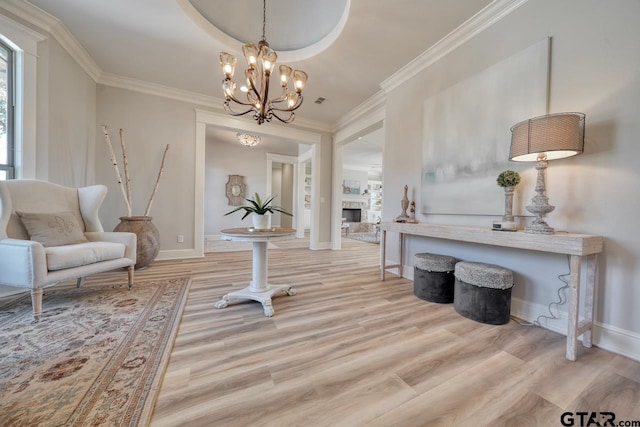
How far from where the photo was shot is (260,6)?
2.40m

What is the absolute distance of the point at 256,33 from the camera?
272 centimetres

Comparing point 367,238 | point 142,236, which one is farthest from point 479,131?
point 367,238

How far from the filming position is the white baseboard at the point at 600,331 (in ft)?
4.48

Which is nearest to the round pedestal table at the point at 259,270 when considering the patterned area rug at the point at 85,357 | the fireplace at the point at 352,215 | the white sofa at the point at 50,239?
the patterned area rug at the point at 85,357

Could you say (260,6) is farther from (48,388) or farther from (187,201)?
(48,388)

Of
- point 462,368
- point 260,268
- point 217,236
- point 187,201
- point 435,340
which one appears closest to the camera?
point 462,368

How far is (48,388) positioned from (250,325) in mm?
968

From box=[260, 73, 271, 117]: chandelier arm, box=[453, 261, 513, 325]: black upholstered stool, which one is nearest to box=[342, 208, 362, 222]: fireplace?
box=[260, 73, 271, 117]: chandelier arm

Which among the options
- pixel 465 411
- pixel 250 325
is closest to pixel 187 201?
pixel 250 325

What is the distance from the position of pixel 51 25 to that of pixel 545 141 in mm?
4566

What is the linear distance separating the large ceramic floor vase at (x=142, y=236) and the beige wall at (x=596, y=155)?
13.1 feet

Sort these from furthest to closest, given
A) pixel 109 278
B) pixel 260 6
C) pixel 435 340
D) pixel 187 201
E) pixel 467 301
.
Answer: pixel 187 201
pixel 109 278
pixel 260 6
pixel 467 301
pixel 435 340

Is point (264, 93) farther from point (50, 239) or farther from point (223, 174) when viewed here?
point (223, 174)

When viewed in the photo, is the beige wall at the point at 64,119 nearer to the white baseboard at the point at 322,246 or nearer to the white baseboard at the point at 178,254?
the white baseboard at the point at 178,254
